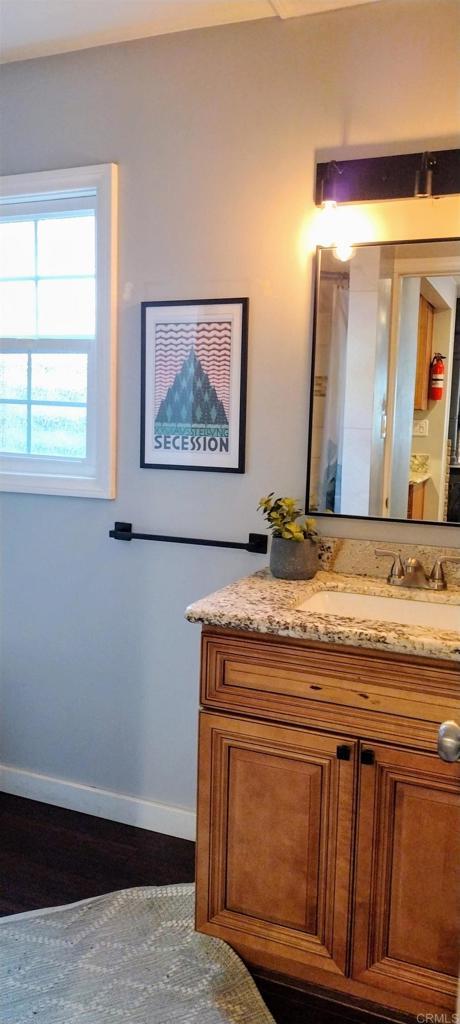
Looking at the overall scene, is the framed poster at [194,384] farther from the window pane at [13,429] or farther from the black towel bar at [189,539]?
the window pane at [13,429]

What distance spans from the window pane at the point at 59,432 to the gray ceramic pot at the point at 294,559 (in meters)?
0.87

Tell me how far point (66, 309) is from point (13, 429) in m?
0.47

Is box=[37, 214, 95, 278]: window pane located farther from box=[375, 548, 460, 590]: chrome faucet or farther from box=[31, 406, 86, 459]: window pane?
box=[375, 548, 460, 590]: chrome faucet

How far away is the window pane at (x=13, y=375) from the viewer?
2.66 m

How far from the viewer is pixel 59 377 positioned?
259cm

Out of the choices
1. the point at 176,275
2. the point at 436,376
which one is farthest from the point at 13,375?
the point at 436,376

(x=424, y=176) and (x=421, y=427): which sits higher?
(x=424, y=176)

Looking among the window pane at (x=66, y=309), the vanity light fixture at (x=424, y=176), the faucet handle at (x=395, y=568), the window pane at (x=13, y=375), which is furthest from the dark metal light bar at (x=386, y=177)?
the window pane at (x=13, y=375)

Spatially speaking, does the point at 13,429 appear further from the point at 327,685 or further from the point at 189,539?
the point at 327,685

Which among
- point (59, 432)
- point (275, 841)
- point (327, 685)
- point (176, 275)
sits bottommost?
point (275, 841)

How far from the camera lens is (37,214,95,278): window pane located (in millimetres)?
2504

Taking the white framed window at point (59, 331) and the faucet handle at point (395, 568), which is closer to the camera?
the faucet handle at point (395, 568)

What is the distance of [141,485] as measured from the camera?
96.7 inches

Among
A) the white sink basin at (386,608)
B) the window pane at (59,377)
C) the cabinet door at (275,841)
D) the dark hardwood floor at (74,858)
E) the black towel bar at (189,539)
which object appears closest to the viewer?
the cabinet door at (275,841)
